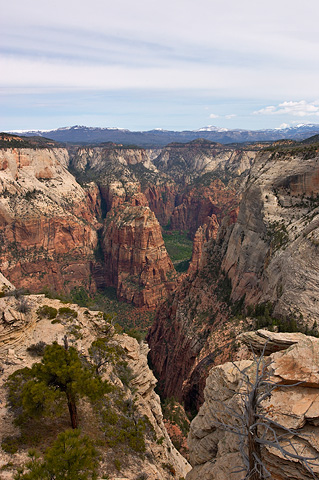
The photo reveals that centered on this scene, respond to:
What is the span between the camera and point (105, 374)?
23.6 meters

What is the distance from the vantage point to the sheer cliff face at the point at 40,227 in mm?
70625

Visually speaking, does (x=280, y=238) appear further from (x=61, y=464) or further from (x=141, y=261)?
(x=141, y=261)

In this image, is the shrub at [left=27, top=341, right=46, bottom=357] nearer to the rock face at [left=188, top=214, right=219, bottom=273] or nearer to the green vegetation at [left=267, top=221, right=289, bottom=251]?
the green vegetation at [left=267, top=221, right=289, bottom=251]

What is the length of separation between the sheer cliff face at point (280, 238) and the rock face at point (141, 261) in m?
35.5

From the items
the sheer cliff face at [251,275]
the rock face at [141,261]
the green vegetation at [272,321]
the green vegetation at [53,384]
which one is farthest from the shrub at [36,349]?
the rock face at [141,261]

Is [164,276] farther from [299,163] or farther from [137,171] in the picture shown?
[137,171]

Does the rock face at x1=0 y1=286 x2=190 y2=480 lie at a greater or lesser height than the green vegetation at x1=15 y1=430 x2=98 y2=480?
lesser

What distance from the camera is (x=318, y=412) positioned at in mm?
8969

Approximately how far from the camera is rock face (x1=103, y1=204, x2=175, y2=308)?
247 ft

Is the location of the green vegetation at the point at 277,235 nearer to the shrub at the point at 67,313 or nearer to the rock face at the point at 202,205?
the shrub at the point at 67,313

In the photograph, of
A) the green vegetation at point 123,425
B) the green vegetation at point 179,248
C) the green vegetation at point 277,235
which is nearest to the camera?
the green vegetation at point 123,425

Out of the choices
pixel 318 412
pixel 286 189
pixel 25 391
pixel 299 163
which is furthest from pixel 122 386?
pixel 299 163

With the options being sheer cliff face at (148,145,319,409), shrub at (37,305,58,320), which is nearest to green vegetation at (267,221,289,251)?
sheer cliff face at (148,145,319,409)

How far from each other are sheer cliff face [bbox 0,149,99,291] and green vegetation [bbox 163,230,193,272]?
1234 inches
